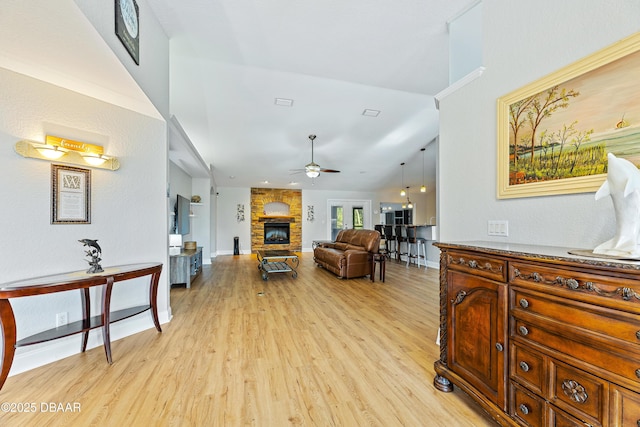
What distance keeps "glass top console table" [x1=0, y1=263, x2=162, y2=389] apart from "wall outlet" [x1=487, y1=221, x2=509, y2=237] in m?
3.09

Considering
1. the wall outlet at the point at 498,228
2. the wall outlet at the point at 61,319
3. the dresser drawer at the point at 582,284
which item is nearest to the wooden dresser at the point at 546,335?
the dresser drawer at the point at 582,284

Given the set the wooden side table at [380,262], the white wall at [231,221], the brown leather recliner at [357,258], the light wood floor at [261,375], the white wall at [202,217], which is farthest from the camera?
the white wall at [231,221]

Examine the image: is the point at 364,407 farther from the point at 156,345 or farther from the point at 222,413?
the point at 156,345

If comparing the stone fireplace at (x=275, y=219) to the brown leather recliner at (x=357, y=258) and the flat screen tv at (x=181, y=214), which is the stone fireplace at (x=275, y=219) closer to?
the flat screen tv at (x=181, y=214)

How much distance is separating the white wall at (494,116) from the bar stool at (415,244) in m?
4.51

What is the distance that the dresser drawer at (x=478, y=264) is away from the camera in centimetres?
137

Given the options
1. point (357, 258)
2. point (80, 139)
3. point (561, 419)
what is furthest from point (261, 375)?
point (357, 258)

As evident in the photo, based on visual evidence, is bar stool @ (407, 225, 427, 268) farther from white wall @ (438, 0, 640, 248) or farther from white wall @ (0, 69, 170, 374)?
white wall @ (0, 69, 170, 374)

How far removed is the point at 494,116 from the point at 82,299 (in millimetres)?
3913

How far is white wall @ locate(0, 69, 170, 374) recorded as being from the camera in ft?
6.84

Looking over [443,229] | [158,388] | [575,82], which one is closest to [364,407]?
[158,388]

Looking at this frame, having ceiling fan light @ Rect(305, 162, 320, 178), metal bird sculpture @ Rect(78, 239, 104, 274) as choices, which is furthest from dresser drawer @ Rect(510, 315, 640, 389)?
ceiling fan light @ Rect(305, 162, 320, 178)

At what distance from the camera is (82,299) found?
2.43 metres

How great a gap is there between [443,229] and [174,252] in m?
4.46
